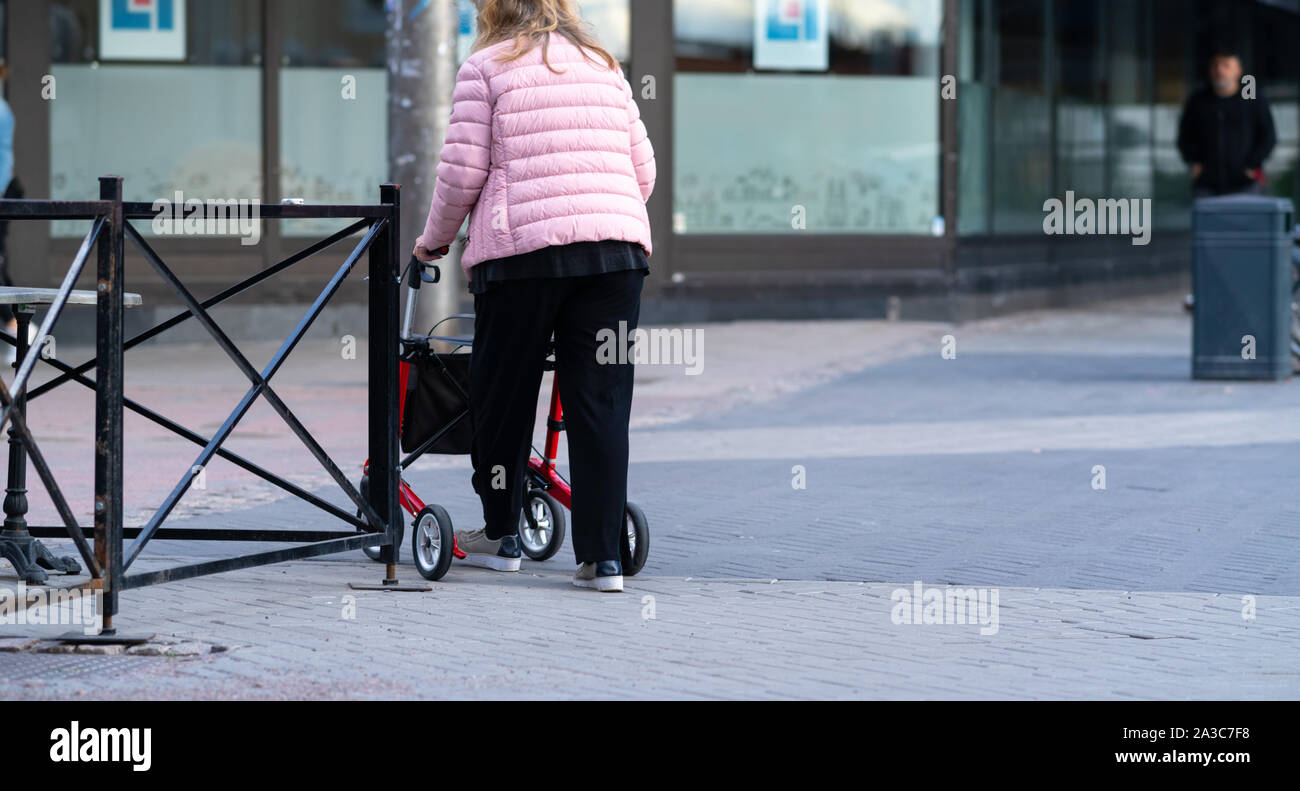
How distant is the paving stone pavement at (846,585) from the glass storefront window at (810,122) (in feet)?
19.0

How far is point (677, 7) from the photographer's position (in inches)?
612

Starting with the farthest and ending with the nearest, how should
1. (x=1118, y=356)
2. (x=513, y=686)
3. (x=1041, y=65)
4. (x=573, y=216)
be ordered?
(x=1041, y=65) → (x=1118, y=356) → (x=573, y=216) → (x=513, y=686)

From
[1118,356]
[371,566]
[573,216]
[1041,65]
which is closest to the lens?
[573,216]

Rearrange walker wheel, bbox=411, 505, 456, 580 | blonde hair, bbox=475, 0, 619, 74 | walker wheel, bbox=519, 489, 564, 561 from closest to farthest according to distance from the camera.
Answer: blonde hair, bbox=475, 0, 619, 74 → walker wheel, bbox=411, 505, 456, 580 → walker wheel, bbox=519, 489, 564, 561

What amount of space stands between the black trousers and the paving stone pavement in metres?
0.29

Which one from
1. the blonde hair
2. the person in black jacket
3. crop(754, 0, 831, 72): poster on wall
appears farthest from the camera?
crop(754, 0, 831, 72): poster on wall

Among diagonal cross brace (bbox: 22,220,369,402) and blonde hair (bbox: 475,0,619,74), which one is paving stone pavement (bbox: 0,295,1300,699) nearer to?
diagonal cross brace (bbox: 22,220,369,402)

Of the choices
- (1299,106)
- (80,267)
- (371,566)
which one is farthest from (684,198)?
(1299,106)

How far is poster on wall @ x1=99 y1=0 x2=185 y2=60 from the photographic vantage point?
1493cm

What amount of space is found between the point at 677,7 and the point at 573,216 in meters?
10.3


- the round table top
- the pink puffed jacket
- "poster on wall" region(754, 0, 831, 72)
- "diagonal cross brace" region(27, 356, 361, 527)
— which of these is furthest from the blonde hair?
"poster on wall" region(754, 0, 831, 72)

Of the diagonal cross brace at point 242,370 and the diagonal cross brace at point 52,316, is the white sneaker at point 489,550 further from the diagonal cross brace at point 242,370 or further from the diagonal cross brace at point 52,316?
the diagonal cross brace at point 52,316
